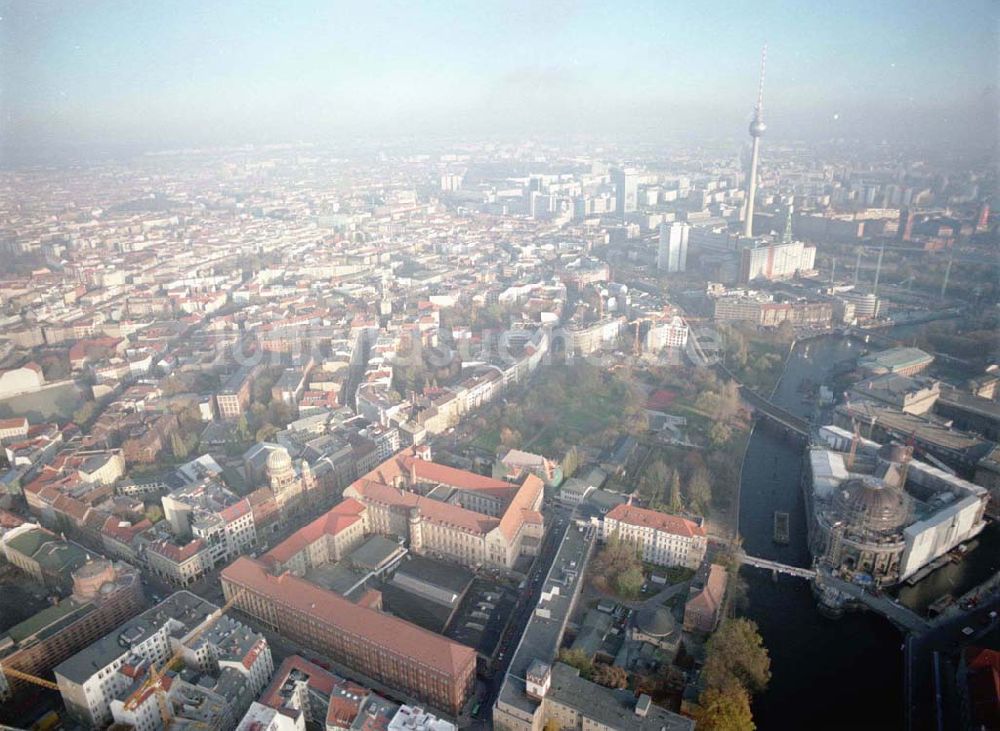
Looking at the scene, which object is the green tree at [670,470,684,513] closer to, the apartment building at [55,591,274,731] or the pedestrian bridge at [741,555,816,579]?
the pedestrian bridge at [741,555,816,579]

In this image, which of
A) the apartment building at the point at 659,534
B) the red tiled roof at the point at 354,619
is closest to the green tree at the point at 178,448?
the red tiled roof at the point at 354,619

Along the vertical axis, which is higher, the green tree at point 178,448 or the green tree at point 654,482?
the green tree at point 178,448

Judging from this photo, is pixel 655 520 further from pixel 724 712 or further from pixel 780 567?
pixel 724 712

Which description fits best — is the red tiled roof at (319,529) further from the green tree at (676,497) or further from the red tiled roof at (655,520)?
the green tree at (676,497)

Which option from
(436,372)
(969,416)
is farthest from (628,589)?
(969,416)

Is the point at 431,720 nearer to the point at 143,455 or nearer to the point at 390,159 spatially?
the point at 143,455

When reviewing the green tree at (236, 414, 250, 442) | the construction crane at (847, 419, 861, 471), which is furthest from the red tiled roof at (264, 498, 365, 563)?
the construction crane at (847, 419, 861, 471)

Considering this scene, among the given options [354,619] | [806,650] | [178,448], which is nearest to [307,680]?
[354,619]
